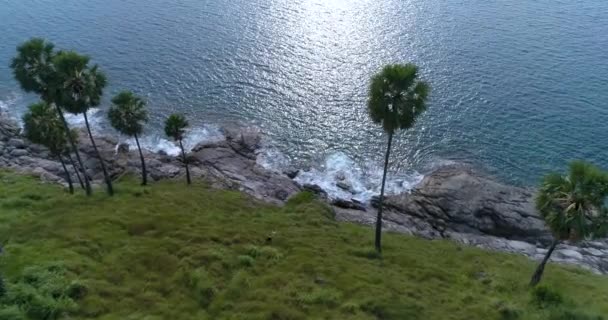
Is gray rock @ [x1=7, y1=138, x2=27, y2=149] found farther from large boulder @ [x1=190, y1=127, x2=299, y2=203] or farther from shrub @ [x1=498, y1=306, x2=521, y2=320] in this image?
shrub @ [x1=498, y1=306, x2=521, y2=320]

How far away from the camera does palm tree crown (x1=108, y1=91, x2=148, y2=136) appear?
7281 cm

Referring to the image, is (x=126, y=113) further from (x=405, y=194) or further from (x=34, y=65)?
(x=405, y=194)

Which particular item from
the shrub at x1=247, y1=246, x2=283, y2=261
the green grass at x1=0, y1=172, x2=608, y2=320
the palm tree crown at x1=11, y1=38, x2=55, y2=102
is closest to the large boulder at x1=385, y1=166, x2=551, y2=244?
the green grass at x1=0, y1=172, x2=608, y2=320

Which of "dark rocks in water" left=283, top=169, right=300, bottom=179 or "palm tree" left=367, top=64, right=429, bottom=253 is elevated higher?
"palm tree" left=367, top=64, right=429, bottom=253

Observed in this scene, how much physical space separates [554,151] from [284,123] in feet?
156

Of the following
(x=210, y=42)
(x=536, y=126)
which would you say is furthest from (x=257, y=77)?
(x=536, y=126)

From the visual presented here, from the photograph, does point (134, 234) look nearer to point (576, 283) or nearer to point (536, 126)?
point (576, 283)

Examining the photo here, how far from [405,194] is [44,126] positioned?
52.8 m

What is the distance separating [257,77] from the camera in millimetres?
109312

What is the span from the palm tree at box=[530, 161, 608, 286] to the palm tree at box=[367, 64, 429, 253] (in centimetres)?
1589

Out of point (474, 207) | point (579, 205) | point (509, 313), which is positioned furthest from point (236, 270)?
point (474, 207)

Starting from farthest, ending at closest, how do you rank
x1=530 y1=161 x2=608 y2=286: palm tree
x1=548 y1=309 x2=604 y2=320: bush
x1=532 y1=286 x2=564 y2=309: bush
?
1. x1=532 y1=286 x2=564 y2=309: bush
2. x1=548 y1=309 x2=604 y2=320: bush
3. x1=530 y1=161 x2=608 y2=286: palm tree

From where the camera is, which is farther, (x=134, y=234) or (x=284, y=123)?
(x=284, y=123)

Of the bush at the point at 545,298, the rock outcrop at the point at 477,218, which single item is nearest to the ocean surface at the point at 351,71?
the rock outcrop at the point at 477,218
